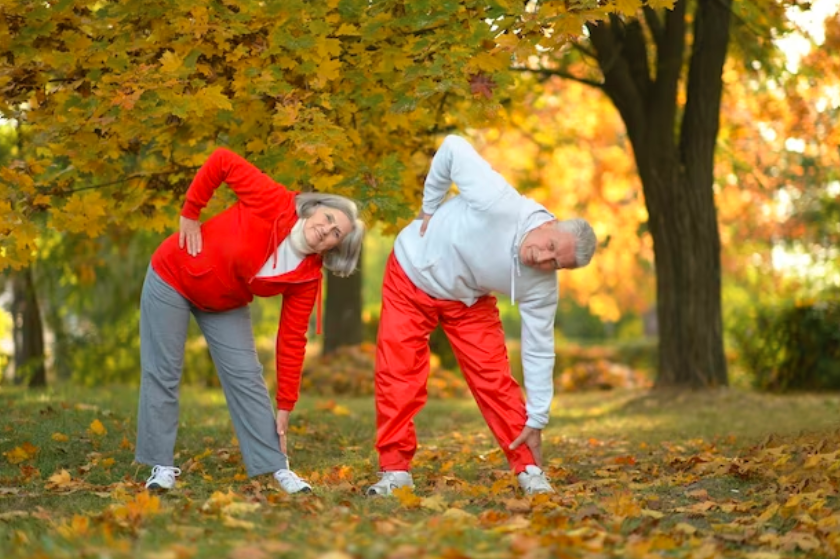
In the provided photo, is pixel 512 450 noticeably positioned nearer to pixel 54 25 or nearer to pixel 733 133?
pixel 54 25

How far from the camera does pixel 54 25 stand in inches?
257

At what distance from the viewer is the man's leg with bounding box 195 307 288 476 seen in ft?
19.1

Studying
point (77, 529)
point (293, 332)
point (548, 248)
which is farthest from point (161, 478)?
point (548, 248)

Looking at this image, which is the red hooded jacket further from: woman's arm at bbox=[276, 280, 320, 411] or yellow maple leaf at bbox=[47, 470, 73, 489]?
yellow maple leaf at bbox=[47, 470, 73, 489]

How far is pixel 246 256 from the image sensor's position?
5.47 meters

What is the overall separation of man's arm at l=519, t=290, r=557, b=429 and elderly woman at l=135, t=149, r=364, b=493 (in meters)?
0.88

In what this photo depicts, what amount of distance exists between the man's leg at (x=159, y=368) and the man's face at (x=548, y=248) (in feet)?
5.62

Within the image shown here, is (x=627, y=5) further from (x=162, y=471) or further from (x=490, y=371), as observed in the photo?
(x=162, y=471)

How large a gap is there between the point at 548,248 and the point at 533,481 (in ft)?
3.85

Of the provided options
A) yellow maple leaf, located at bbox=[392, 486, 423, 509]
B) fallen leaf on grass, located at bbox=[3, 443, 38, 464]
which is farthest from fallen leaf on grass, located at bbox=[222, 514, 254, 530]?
fallen leaf on grass, located at bbox=[3, 443, 38, 464]

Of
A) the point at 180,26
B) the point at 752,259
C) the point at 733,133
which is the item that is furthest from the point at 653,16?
the point at 752,259

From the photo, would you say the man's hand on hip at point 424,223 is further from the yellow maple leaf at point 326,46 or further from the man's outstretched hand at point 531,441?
the yellow maple leaf at point 326,46

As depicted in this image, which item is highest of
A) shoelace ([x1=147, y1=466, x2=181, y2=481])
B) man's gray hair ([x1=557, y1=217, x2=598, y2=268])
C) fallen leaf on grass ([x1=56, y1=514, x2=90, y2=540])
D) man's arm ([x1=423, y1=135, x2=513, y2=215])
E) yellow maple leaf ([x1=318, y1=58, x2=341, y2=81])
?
yellow maple leaf ([x1=318, y1=58, x2=341, y2=81])

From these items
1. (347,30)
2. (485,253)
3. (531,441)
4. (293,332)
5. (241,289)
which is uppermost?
(347,30)
